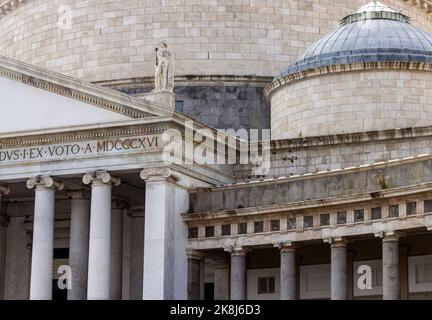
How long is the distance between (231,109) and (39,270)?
38.1 ft

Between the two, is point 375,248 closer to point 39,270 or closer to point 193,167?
point 193,167

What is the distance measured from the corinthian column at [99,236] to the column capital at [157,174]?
3.81 feet

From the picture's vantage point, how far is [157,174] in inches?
1580

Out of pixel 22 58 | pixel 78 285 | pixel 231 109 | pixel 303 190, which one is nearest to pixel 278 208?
pixel 303 190

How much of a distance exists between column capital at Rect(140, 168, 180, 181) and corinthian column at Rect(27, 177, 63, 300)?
10.3ft

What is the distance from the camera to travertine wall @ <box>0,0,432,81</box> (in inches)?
2005

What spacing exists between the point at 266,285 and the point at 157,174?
5595 mm

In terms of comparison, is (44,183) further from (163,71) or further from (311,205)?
(311,205)

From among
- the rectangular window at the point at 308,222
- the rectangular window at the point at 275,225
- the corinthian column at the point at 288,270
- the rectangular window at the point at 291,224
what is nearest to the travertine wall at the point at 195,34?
the rectangular window at the point at 275,225

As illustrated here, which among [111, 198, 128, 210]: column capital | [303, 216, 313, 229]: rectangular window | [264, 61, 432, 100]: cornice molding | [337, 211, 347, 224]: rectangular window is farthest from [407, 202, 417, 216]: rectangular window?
[111, 198, 128, 210]: column capital

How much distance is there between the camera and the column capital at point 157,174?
4003 cm

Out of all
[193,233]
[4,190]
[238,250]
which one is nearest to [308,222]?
[238,250]

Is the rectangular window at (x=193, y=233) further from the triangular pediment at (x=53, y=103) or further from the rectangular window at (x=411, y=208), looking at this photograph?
the rectangular window at (x=411, y=208)

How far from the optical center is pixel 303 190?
3962 cm
